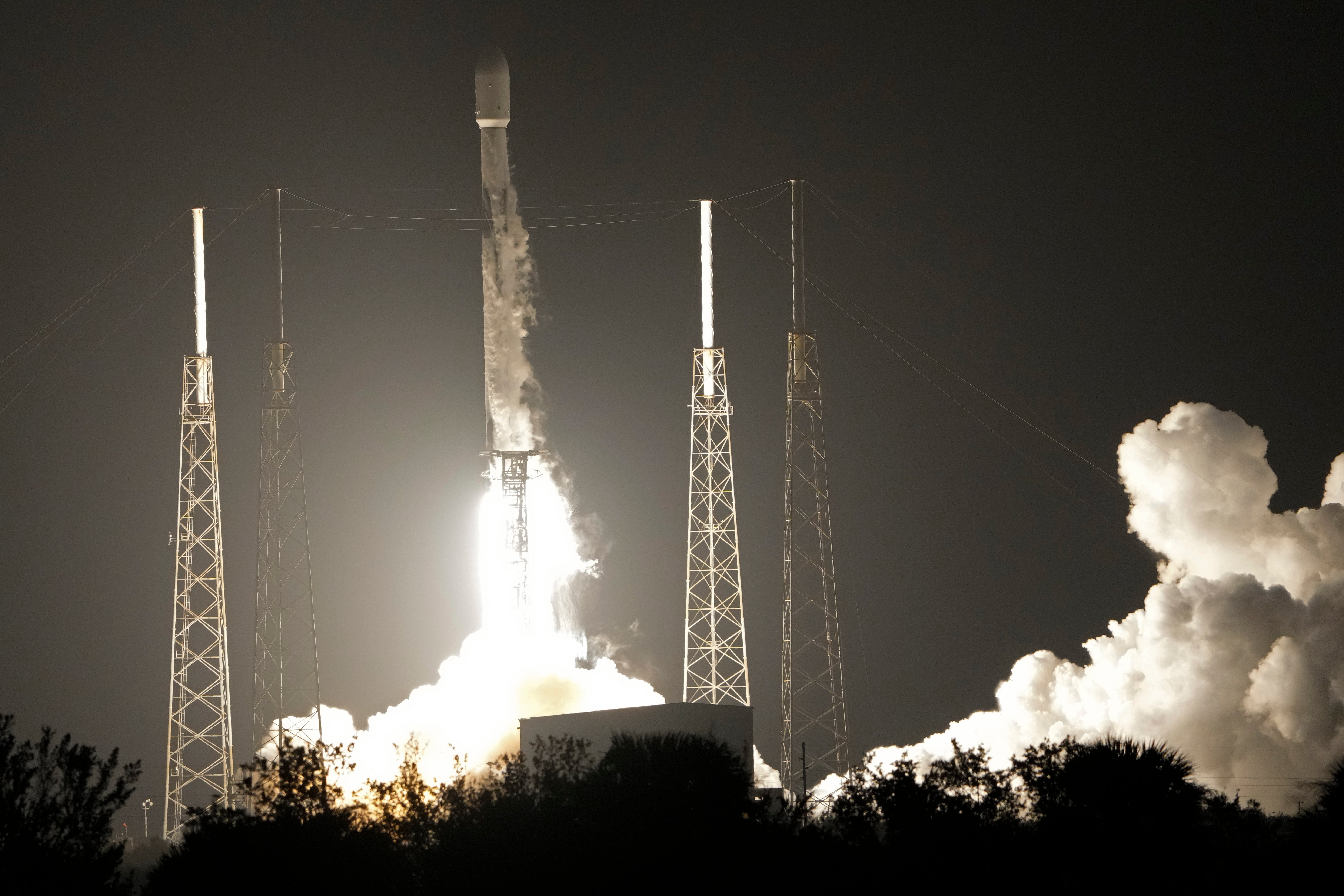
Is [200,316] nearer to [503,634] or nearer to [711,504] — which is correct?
[503,634]

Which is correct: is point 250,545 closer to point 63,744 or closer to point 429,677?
point 429,677

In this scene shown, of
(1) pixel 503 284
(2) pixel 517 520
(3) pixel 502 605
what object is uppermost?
(1) pixel 503 284

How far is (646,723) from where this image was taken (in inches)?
1747

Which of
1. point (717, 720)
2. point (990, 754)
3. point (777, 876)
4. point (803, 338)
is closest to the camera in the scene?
point (777, 876)

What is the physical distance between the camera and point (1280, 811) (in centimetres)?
5053

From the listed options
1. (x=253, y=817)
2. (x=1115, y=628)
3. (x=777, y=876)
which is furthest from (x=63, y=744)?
(x=1115, y=628)

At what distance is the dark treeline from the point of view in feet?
99.3

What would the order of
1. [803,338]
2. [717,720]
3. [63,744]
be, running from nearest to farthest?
[63,744], [717,720], [803,338]

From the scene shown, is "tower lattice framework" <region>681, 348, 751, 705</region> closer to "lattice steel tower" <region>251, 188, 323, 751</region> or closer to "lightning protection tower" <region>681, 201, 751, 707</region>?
"lightning protection tower" <region>681, 201, 751, 707</region>

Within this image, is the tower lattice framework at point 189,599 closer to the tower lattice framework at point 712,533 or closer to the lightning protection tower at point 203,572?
the lightning protection tower at point 203,572

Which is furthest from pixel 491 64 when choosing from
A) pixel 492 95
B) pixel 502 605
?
pixel 502 605

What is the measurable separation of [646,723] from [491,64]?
1757cm

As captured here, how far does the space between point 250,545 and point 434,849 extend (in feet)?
115

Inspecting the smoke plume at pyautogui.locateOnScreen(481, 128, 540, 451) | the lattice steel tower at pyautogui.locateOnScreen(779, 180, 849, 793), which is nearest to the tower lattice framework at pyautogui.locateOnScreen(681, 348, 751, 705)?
the lattice steel tower at pyautogui.locateOnScreen(779, 180, 849, 793)
